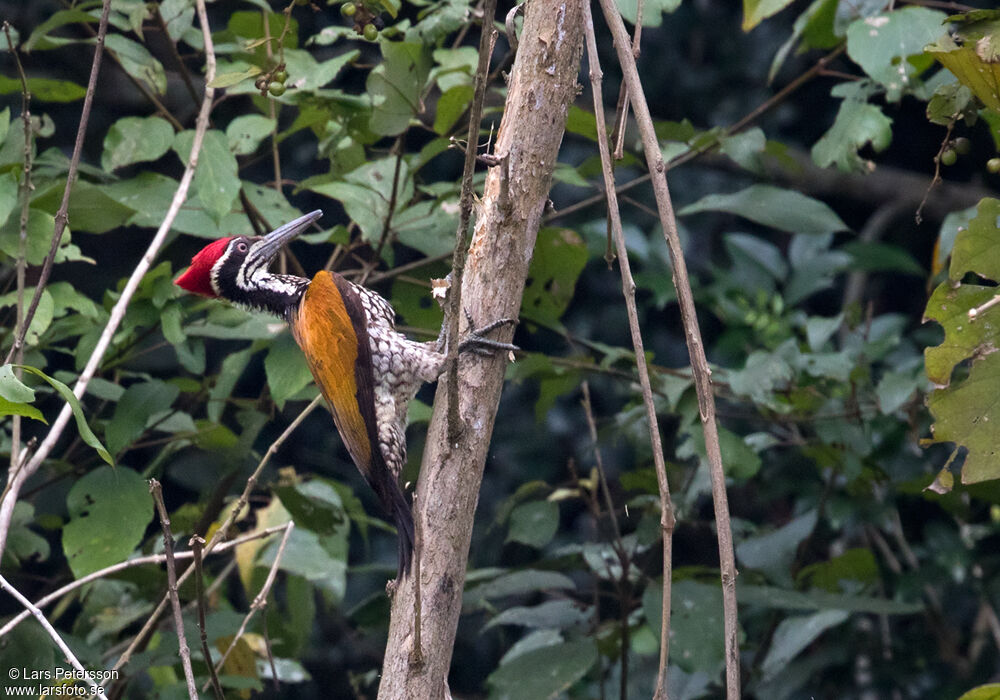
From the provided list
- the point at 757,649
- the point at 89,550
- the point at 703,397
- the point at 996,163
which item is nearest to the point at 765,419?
the point at 757,649

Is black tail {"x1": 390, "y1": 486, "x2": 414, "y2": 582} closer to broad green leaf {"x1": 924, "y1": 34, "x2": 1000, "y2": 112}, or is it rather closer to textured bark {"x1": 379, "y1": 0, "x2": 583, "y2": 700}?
textured bark {"x1": 379, "y1": 0, "x2": 583, "y2": 700}

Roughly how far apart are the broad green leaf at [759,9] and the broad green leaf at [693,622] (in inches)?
57.8

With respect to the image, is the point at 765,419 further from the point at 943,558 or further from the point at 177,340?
the point at 177,340

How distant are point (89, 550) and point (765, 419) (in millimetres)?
2088

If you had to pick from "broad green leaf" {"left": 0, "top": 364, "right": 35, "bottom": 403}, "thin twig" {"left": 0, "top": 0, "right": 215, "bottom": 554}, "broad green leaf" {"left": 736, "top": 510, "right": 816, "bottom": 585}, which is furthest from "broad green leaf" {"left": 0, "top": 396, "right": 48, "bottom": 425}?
"broad green leaf" {"left": 736, "top": 510, "right": 816, "bottom": 585}

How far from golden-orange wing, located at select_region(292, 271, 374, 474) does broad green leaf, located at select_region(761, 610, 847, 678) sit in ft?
5.32

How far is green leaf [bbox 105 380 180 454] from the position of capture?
2492 millimetres

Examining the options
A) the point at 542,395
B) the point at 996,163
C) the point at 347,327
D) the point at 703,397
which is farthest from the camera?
the point at 542,395

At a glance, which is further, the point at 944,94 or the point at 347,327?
the point at 347,327

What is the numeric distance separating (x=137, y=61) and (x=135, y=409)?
3.16 ft

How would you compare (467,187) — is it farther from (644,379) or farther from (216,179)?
(216,179)

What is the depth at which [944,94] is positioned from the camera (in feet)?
6.71

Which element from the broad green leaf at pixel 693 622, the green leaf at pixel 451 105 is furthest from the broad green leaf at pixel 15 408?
the broad green leaf at pixel 693 622

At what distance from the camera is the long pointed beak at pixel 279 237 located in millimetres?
2682
